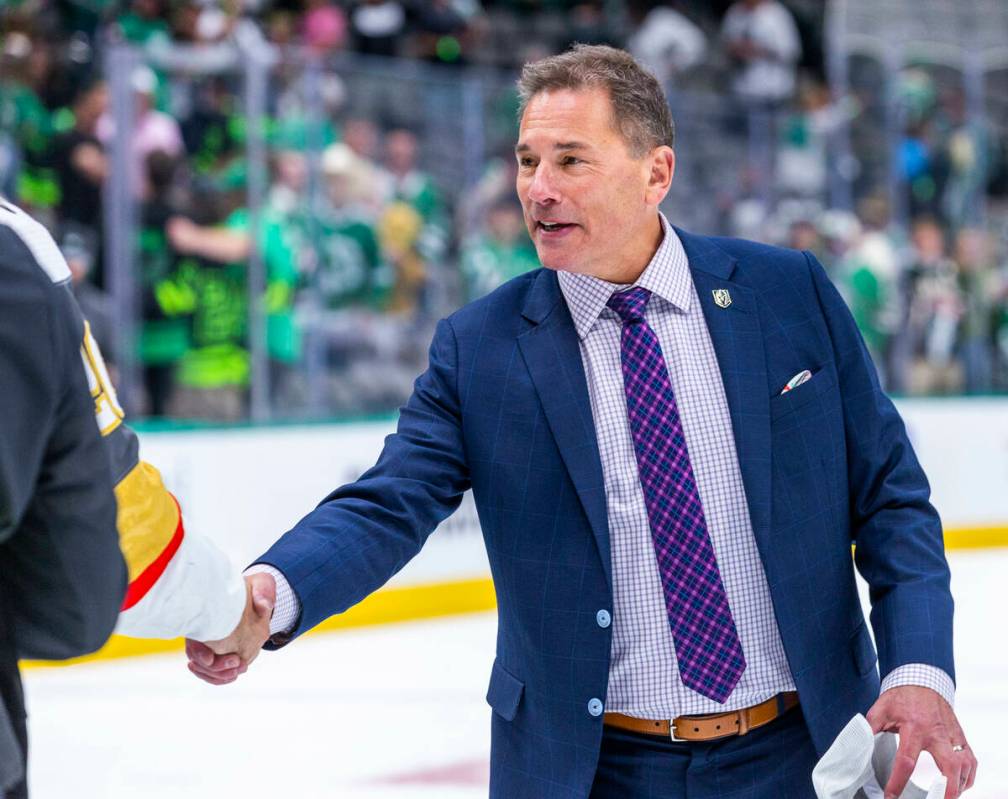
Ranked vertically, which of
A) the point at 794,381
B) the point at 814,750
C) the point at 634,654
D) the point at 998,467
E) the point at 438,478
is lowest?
the point at 998,467

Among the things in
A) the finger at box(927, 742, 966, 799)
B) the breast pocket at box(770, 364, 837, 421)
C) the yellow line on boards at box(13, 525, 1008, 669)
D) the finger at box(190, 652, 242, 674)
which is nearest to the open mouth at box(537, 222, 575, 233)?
the breast pocket at box(770, 364, 837, 421)

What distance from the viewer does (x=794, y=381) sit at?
7.22 feet

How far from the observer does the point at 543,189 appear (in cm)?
223

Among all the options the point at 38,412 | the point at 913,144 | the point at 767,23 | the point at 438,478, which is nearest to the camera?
the point at 38,412

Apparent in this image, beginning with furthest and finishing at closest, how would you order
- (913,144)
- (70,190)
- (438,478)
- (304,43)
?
(913,144)
(304,43)
(70,190)
(438,478)

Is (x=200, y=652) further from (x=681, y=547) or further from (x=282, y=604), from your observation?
(x=681, y=547)

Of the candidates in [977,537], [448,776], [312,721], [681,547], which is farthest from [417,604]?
[681,547]

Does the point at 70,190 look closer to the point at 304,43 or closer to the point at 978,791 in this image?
the point at 304,43

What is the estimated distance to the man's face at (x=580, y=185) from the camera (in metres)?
2.23

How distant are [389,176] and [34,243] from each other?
6.00 m

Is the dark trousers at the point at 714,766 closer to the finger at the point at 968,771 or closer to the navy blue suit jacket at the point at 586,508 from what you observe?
the navy blue suit jacket at the point at 586,508

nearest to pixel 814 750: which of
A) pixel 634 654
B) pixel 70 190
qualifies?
pixel 634 654

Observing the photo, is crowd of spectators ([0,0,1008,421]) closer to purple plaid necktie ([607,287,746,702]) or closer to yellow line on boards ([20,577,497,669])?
yellow line on boards ([20,577,497,669])

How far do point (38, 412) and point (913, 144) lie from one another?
28.9ft
